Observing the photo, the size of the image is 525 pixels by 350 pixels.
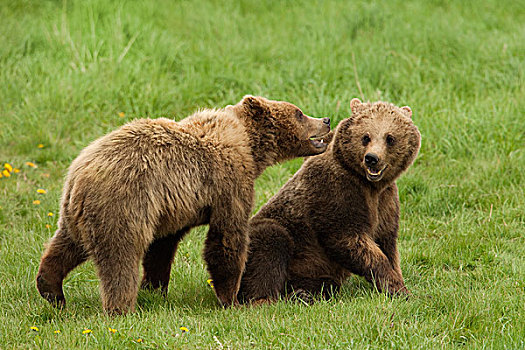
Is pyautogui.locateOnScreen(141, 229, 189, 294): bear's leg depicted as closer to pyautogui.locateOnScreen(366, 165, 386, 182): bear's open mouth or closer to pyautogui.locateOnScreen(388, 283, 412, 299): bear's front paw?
pyautogui.locateOnScreen(366, 165, 386, 182): bear's open mouth

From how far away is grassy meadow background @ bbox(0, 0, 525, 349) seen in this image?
4.40 metres

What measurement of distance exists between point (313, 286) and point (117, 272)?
1.65 m

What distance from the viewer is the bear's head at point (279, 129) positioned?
525 centimetres

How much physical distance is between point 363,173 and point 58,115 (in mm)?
4969

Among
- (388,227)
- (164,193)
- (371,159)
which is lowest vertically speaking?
(388,227)

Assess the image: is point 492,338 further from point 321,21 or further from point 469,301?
point 321,21

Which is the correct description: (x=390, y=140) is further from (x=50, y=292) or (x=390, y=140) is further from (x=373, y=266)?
(x=50, y=292)

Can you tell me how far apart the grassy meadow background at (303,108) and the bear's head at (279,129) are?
3.89 ft

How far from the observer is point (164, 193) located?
4.50m

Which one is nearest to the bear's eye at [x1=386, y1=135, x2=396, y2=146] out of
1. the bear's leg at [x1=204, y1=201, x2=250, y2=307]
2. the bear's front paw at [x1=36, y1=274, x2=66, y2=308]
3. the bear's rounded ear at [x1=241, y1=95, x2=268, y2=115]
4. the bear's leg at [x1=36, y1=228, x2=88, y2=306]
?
the bear's rounded ear at [x1=241, y1=95, x2=268, y2=115]

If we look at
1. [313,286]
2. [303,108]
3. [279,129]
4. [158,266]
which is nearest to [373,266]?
[313,286]

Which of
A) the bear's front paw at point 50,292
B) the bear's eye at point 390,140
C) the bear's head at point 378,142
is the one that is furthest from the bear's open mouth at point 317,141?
the bear's front paw at point 50,292

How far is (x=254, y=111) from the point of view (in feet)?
17.3

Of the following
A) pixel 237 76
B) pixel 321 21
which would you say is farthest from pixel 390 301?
pixel 321 21
